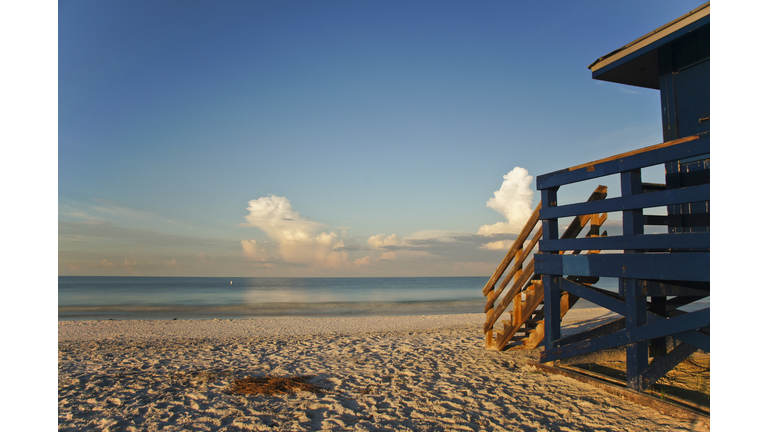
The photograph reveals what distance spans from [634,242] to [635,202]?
45 cm

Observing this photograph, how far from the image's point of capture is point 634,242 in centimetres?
449

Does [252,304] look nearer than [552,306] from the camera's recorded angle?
No

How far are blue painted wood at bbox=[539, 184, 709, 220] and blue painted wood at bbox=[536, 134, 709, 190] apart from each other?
33 centimetres

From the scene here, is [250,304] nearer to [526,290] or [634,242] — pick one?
[526,290]

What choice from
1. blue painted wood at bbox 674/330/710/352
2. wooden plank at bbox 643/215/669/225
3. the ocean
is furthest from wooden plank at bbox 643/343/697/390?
the ocean

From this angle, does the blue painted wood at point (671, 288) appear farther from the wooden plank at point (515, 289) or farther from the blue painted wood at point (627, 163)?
the wooden plank at point (515, 289)

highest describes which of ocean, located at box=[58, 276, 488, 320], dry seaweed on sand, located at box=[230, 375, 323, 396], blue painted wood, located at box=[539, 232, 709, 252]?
blue painted wood, located at box=[539, 232, 709, 252]

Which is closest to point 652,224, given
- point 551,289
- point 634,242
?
point 634,242

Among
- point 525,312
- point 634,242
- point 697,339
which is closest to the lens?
point 697,339

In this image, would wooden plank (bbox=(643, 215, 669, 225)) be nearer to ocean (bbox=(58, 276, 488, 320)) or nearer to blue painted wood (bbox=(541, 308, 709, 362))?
blue painted wood (bbox=(541, 308, 709, 362))

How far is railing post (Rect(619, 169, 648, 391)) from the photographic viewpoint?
4523 mm

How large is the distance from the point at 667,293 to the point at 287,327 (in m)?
11.9

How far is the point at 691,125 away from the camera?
507cm
